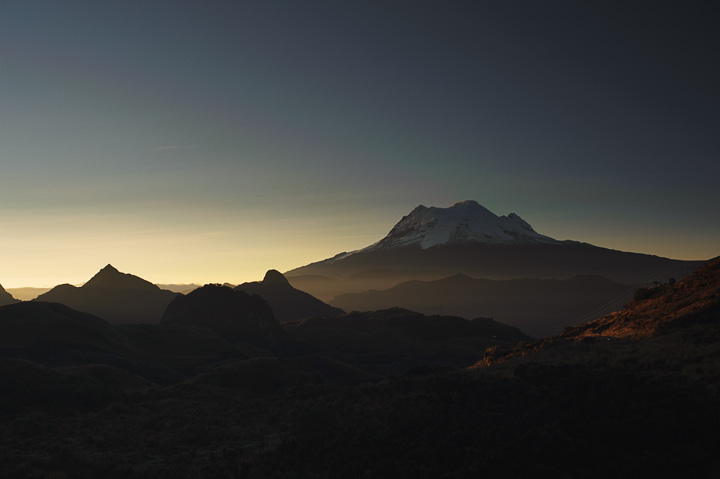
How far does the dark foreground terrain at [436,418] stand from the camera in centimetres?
2059

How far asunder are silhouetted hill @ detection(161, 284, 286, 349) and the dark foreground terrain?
256 feet

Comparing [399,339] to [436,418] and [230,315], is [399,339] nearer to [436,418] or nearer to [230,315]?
[230,315]

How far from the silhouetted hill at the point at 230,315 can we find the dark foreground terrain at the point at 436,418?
256 feet

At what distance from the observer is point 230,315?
149875mm

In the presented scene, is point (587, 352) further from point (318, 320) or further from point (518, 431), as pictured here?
point (318, 320)

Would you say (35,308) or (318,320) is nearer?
(35,308)

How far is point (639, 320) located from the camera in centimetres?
5062

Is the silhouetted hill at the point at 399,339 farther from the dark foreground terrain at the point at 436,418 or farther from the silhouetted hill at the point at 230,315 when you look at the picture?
the dark foreground terrain at the point at 436,418

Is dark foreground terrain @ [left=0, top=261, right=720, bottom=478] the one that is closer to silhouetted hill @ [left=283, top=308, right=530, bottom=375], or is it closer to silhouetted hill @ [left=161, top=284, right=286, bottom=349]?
silhouetted hill @ [left=283, top=308, right=530, bottom=375]

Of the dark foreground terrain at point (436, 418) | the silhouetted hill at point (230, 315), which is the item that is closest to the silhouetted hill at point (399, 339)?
the silhouetted hill at point (230, 315)

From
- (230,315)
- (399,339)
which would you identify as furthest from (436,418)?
(230,315)

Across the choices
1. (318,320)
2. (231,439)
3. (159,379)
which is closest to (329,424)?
(231,439)

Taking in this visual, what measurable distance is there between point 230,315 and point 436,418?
130609 mm

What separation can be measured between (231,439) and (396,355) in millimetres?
100380
